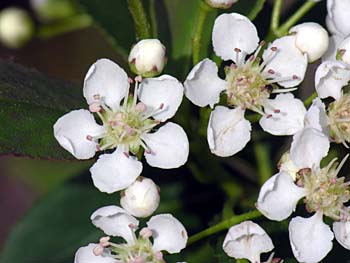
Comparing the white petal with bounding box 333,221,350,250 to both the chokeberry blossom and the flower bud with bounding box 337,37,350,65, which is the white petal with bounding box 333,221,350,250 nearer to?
the chokeberry blossom

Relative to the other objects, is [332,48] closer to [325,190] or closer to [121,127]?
[325,190]

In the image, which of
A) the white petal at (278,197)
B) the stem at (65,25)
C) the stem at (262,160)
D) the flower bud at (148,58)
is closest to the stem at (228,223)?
the white petal at (278,197)

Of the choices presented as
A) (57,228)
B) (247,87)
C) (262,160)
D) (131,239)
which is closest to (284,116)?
(247,87)

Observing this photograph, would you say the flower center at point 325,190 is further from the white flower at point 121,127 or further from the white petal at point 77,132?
the white petal at point 77,132

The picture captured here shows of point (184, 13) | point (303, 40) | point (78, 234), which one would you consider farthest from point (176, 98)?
point (78, 234)

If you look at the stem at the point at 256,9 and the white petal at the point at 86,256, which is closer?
the white petal at the point at 86,256

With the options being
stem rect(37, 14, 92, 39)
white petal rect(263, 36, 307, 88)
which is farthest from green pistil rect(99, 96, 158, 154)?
stem rect(37, 14, 92, 39)
